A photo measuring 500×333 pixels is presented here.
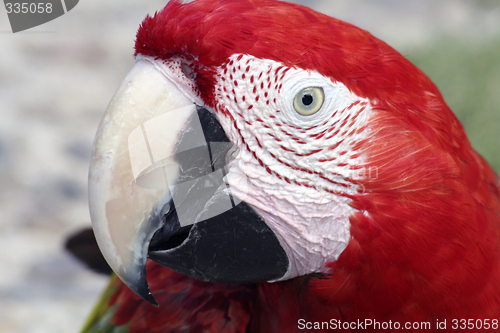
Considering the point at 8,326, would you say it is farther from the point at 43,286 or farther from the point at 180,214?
the point at 180,214

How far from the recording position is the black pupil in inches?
29.4

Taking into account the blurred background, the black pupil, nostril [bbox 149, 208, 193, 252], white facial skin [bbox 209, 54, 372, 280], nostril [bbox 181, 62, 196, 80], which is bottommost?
the blurred background

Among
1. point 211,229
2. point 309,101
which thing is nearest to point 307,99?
point 309,101

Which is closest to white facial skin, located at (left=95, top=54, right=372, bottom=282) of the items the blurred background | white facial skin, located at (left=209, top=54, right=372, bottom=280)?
white facial skin, located at (left=209, top=54, right=372, bottom=280)

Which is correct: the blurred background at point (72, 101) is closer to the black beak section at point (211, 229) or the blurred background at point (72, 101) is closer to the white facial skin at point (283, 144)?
the black beak section at point (211, 229)

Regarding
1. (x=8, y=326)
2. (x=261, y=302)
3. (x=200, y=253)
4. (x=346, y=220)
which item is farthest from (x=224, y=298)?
(x=8, y=326)

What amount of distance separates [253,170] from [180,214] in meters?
0.15

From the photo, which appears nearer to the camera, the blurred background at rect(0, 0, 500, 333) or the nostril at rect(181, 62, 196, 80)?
the nostril at rect(181, 62, 196, 80)

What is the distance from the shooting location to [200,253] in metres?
0.80

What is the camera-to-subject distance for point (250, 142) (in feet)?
2.54

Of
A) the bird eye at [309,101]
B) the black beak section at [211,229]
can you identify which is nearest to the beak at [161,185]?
the black beak section at [211,229]

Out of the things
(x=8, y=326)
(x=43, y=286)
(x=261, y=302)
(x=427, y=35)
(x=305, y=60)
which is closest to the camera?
(x=305, y=60)

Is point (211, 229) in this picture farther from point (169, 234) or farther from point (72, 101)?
point (72, 101)

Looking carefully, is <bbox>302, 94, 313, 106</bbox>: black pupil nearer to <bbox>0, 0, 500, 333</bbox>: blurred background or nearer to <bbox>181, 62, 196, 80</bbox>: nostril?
<bbox>181, 62, 196, 80</bbox>: nostril
